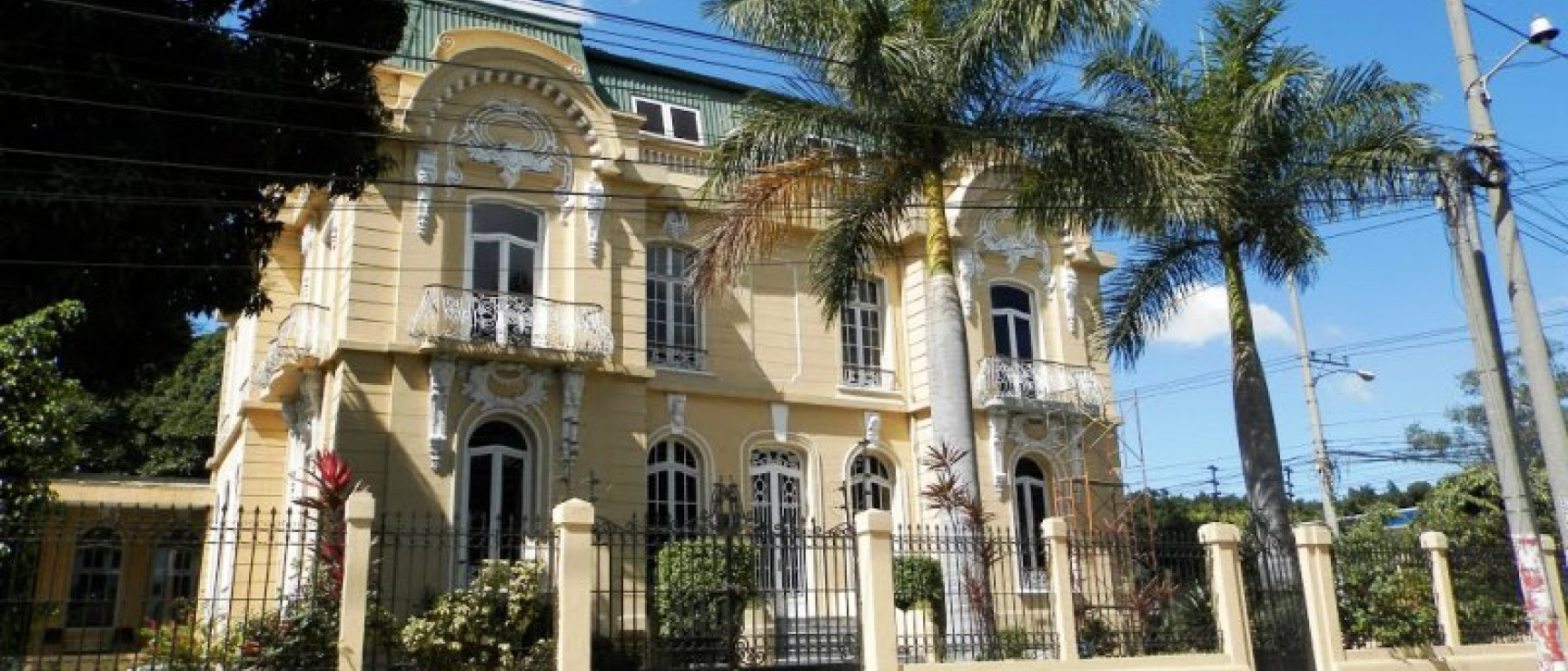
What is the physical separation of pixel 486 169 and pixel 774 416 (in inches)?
242

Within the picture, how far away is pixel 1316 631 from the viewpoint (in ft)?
48.3

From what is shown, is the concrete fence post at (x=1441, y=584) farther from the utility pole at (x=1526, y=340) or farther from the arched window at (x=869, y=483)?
the arched window at (x=869, y=483)

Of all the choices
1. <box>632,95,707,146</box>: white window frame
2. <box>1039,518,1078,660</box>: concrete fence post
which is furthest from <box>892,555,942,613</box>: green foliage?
<box>632,95,707,146</box>: white window frame

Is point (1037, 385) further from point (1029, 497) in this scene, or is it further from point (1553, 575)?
point (1553, 575)

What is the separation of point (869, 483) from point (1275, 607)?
8033mm

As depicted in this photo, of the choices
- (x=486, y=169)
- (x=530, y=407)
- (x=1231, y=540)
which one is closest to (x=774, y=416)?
(x=530, y=407)

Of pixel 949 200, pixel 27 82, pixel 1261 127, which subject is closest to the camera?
pixel 27 82

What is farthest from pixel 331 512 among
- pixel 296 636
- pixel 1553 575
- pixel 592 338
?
pixel 1553 575

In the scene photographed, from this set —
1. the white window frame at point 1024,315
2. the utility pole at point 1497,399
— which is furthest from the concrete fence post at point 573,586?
the white window frame at point 1024,315

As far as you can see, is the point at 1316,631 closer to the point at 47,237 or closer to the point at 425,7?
the point at 47,237

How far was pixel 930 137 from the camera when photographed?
1519cm

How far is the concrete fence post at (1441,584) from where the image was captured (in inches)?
620

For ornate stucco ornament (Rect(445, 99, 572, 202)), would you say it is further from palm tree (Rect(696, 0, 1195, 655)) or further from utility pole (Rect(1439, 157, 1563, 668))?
utility pole (Rect(1439, 157, 1563, 668))

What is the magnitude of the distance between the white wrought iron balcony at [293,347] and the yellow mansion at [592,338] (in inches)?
2.3
